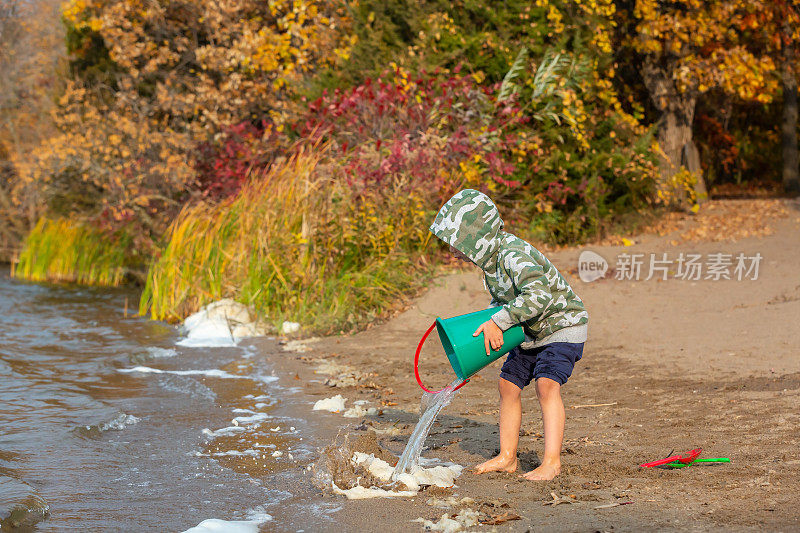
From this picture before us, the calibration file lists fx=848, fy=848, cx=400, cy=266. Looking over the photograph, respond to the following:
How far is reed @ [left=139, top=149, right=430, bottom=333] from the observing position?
924 cm

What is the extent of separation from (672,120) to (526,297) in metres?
11.5

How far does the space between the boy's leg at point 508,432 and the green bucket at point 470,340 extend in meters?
0.28

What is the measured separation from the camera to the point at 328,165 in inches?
388

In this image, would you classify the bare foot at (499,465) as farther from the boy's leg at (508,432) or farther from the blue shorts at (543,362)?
the blue shorts at (543,362)

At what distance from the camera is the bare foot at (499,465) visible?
4496 mm

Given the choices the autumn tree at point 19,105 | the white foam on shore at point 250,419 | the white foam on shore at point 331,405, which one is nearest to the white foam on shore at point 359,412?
the white foam on shore at point 331,405

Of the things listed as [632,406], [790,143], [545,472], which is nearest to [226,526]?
[545,472]

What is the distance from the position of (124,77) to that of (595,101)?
364 inches

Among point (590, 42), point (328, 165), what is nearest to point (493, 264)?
point (328, 165)

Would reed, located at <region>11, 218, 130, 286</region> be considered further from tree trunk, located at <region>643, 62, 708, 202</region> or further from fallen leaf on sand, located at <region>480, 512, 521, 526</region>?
fallen leaf on sand, located at <region>480, 512, 521, 526</region>

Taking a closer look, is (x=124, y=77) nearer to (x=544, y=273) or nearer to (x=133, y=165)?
(x=133, y=165)

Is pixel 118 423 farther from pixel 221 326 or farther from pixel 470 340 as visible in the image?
pixel 221 326

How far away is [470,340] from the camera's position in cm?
430

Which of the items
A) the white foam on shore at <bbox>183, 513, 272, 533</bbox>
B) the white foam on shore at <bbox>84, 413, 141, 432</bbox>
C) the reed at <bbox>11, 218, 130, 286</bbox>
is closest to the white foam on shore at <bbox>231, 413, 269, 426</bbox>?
the white foam on shore at <bbox>84, 413, 141, 432</bbox>
